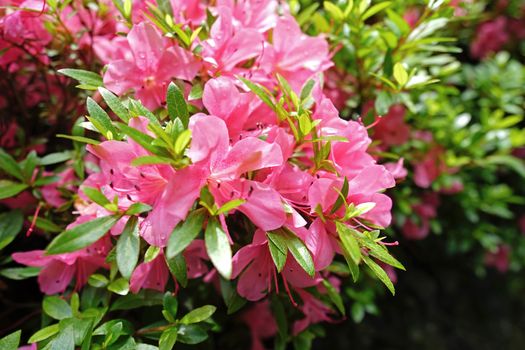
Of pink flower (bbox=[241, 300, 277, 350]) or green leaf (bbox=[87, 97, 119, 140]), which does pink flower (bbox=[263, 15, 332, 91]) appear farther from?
pink flower (bbox=[241, 300, 277, 350])

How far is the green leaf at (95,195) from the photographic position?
707mm

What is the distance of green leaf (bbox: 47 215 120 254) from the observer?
26.8 inches

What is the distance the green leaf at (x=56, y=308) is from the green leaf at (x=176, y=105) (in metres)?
0.43

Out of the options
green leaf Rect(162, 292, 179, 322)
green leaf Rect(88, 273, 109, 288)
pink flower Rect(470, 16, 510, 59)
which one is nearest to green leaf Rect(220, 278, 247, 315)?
green leaf Rect(162, 292, 179, 322)

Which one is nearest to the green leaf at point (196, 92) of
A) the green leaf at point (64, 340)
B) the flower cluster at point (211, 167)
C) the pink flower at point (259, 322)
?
the flower cluster at point (211, 167)

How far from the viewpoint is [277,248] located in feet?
2.42

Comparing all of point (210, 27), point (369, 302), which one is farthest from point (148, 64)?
point (369, 302)

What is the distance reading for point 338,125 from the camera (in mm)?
875

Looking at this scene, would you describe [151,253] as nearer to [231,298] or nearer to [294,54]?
[231,298]

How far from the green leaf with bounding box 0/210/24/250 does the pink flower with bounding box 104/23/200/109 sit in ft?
1.23

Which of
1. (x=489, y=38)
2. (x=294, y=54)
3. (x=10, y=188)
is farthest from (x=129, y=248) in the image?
(x=489, y=38)

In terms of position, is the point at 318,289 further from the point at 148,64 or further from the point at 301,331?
the point at 148,64

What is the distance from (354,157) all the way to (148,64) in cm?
39

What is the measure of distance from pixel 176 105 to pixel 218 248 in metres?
0.25
